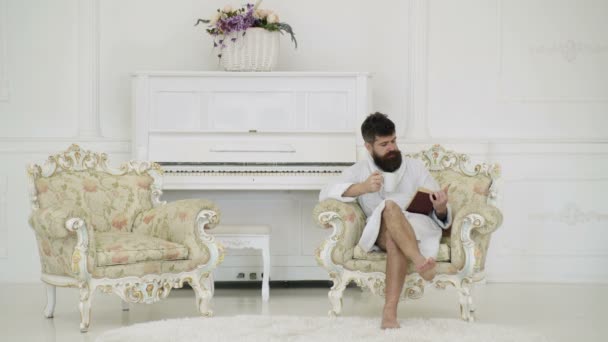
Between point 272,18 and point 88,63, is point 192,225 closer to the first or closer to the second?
point 272,18

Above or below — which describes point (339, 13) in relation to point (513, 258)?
above

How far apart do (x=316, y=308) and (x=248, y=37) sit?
70.6 inches

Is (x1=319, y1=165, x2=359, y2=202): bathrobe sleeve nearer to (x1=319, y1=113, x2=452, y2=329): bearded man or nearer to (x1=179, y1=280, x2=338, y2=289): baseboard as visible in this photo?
(x1=319, y1=113, x2=452, y2=329): bearded man

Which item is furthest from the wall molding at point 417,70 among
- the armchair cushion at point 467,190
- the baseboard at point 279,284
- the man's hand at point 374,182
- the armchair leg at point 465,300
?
the armchair leg at point 465,300

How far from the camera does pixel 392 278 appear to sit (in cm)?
392

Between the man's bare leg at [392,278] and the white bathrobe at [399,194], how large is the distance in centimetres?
13

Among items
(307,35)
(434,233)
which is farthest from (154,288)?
(307,35)

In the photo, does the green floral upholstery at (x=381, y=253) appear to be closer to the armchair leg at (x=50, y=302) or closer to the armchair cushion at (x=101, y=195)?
the armchair cushion at (x=101, y=195)

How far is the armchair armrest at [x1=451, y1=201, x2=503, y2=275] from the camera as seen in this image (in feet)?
13.3

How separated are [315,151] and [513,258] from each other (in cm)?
168

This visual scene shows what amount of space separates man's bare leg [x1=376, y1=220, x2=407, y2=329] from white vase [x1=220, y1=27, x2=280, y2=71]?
1866 millimetres

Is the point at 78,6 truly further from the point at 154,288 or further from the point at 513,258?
the point at 513,258

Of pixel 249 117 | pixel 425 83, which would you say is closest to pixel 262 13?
pixel 249 117

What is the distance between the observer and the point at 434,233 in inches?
161
